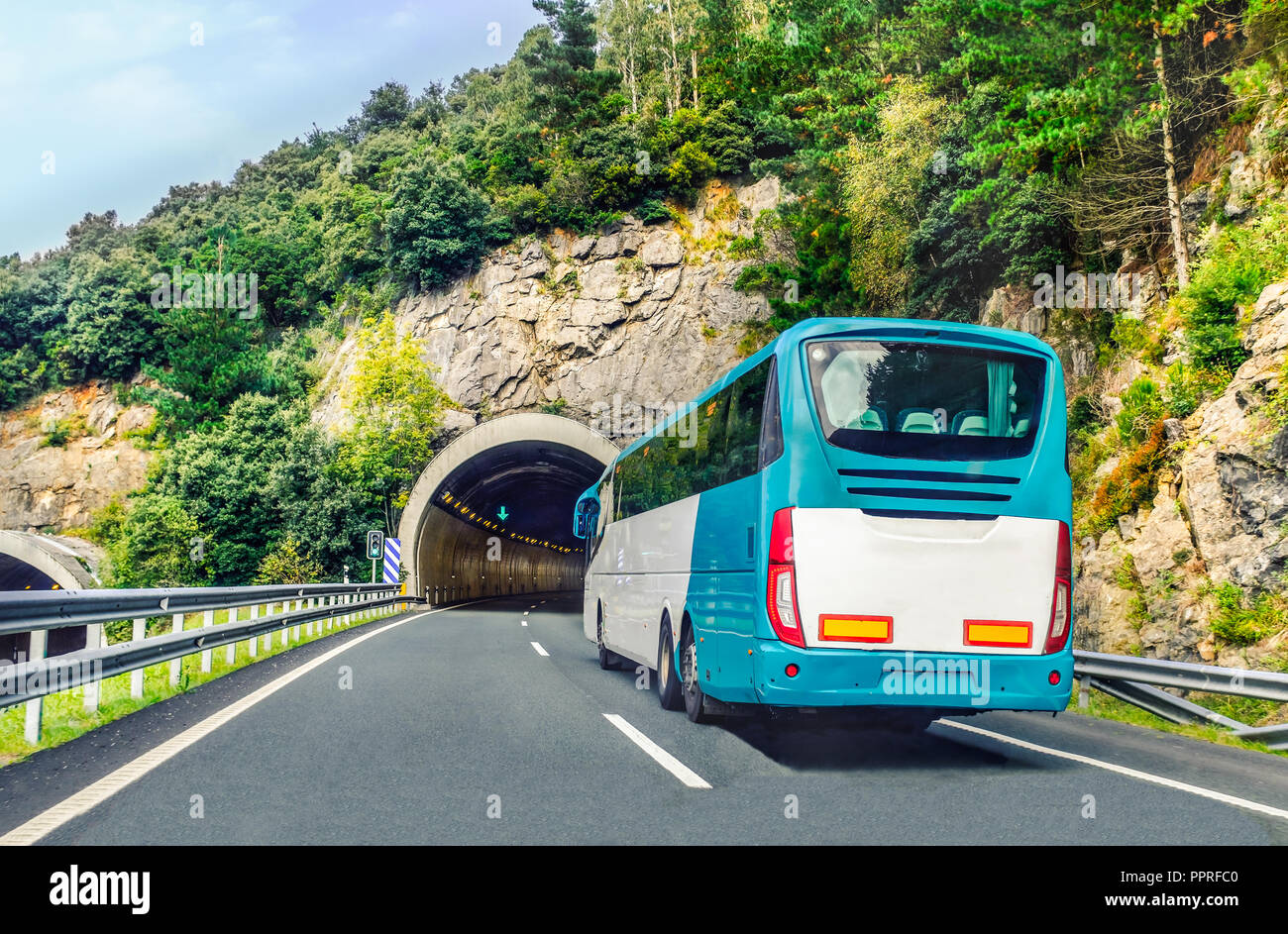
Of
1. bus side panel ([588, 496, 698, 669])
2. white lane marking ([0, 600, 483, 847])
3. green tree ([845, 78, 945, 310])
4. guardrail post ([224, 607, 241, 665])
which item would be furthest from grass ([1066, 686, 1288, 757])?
green tree ([845, 78, 945, 310])

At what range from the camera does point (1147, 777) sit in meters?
6.52

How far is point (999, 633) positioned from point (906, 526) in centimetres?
99

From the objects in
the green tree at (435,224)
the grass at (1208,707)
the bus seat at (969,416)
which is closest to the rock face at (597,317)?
the green tree at (435,224)

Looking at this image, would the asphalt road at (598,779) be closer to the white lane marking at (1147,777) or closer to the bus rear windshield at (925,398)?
the white lane marking at (1147,777)

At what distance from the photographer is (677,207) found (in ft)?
A: 149

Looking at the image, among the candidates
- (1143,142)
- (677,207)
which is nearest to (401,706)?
(1143,142)

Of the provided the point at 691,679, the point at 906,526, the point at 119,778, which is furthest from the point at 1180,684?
the point at 119,778

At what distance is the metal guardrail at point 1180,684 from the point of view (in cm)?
794

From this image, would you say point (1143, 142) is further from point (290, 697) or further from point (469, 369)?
point (469, 369)

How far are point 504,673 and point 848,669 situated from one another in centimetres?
689

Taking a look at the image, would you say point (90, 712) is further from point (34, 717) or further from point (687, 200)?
point (687, 200)

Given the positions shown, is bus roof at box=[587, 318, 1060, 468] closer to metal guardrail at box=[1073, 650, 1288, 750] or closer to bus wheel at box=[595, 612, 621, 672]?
metal guardrail at box=[1073, 650, 1288, 750]
